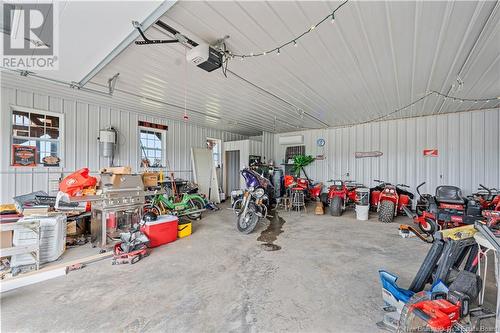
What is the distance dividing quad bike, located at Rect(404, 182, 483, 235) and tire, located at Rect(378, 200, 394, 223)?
0.83m

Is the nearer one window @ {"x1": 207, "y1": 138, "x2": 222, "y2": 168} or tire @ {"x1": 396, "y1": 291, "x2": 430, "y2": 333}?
tire @ {"x1": 396, "y1": 291, "x2": 430, "y2": 333}

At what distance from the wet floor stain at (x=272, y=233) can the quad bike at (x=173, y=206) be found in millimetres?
1885

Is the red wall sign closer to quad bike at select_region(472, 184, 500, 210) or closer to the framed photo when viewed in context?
quad bike at select_region(472, 184, 500, 210)

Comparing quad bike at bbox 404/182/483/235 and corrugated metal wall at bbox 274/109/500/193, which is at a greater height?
corrugated metal wall at bbox 274/109/500/193

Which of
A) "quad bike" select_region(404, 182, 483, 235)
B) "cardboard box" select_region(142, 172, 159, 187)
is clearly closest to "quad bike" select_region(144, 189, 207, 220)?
"cardboard box" select_region(142, 172, 159, 187)

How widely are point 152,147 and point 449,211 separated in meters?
7.29

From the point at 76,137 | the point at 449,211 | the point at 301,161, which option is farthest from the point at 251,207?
the point at 301,161

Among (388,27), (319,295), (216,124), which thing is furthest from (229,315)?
(216,124)

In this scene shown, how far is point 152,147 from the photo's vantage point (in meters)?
6.30

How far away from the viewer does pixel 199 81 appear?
12.7 feet

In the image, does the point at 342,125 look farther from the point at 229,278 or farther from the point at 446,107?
the point at 229,278

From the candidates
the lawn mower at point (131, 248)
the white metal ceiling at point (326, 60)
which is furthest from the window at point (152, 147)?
the lawn mower at point (131, 248)

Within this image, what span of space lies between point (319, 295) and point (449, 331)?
40.4 inches

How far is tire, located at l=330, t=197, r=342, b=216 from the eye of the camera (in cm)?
579
